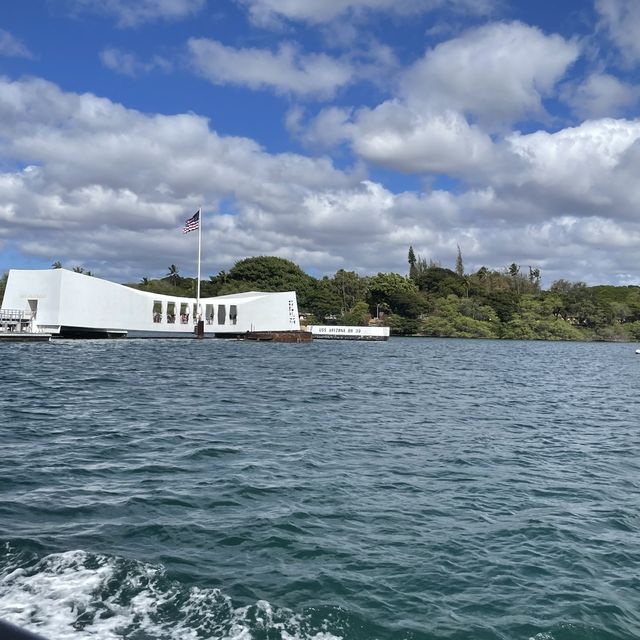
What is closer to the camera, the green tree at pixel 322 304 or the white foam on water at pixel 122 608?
the white foam on water at pixel 122 608

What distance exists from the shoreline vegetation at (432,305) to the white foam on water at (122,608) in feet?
311

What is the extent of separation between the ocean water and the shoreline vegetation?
87.8 meters

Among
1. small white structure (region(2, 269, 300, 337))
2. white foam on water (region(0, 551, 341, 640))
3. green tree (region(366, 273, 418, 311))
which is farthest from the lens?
green tree (region(366, 273, 418, 311))

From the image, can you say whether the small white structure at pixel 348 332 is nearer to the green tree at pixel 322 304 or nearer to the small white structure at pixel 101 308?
the small white structure at pixel 101 308

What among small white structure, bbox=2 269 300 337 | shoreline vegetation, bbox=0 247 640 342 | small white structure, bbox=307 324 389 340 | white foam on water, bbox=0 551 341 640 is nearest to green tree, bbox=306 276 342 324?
shoreline vegetation, bbox=0 247 640 342

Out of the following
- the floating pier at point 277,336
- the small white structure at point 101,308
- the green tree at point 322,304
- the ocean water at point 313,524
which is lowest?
the ocean water at point 313,524

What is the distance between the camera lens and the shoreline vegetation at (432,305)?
10538 cm

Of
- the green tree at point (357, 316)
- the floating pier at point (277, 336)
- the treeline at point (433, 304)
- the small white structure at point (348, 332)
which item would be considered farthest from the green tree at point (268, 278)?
the floating pier at point (277, 336)

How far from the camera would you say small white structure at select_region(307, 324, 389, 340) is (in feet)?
261

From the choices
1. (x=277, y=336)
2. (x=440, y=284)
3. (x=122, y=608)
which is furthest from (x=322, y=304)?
(x=122, y=608)

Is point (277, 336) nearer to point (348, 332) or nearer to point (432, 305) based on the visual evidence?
point (348, 332)

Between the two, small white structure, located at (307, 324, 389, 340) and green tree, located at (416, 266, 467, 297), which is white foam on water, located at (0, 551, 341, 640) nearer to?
small white structure, located at (307, 324, 389, 340)

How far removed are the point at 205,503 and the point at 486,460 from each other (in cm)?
563

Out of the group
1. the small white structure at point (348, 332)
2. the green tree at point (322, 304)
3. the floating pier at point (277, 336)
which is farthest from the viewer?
the green tree at point (322, 304)
